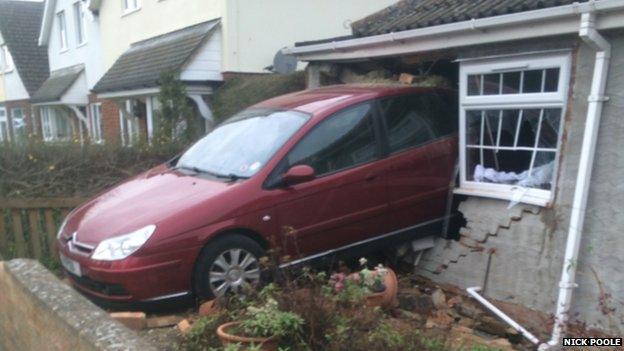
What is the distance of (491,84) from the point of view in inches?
248

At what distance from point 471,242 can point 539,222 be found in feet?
2.80

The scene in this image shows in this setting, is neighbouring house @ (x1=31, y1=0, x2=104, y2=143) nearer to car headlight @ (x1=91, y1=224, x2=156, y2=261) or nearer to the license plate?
the license plate

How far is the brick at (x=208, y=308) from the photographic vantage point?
423cm

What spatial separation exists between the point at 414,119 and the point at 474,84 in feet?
2.55

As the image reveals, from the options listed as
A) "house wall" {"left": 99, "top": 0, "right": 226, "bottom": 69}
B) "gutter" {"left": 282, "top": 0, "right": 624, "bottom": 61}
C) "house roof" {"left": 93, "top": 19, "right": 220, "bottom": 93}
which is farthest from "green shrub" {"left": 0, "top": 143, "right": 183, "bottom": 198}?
"house wall" {"left": 99, "top": 0, "right": 226, "bottom": 69}

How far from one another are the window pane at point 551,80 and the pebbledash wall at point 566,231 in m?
0.20

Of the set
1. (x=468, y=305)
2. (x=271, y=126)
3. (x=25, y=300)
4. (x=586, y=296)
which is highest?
(x=271, y=126)

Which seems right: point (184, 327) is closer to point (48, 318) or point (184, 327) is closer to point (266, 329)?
point (48, 318)

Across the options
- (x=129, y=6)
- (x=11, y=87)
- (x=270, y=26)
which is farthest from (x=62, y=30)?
(x=270, y=26)

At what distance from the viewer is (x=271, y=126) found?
5.93 metres

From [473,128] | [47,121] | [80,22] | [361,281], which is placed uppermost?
[80,22]

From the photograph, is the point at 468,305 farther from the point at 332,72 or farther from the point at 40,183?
the point at 40,183

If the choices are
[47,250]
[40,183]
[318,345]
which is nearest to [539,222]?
[318,345]

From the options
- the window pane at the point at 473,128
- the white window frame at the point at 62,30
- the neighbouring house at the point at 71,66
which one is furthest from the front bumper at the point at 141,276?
the white window frame at the point at 62,30
